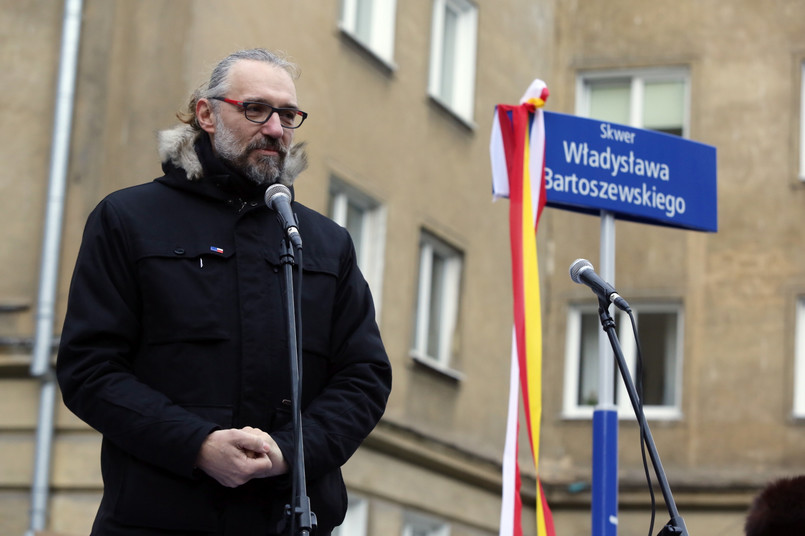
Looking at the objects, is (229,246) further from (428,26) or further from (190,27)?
(428,26)

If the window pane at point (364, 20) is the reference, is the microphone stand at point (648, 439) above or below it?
below

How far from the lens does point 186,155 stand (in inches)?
179

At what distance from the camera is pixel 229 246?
4406 mm

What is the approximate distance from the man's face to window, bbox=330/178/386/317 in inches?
441

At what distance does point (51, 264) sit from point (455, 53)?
716 centimetres

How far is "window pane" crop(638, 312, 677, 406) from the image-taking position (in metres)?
Result: 20.5

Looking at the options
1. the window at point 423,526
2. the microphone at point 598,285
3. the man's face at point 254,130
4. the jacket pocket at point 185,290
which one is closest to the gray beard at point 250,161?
the man's face at point 254,130

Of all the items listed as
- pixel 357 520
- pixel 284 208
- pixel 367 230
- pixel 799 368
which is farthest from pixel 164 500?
pixel 799 368

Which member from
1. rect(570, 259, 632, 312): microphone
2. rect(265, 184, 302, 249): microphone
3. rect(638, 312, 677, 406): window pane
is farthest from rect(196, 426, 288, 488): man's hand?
rect(638, 312, 677, 406): window pane

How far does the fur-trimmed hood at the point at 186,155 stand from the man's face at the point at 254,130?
0.11 ft

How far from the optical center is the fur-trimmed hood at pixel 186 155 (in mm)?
4527

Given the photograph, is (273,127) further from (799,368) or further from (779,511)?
(799,368)

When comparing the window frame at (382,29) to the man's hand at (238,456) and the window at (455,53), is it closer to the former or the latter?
the window at (455,53)

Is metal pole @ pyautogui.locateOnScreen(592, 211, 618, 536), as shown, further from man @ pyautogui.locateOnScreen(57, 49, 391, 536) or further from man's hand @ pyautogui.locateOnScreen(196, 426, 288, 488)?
man's hand @ pyautogui.locateOnScreen(196, 426, 288, 488)
